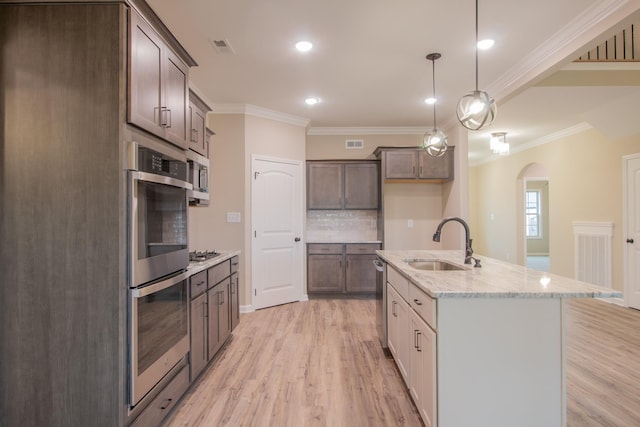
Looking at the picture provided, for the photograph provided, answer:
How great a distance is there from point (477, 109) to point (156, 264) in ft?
7.31

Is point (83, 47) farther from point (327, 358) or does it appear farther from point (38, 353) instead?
point (327, 358)

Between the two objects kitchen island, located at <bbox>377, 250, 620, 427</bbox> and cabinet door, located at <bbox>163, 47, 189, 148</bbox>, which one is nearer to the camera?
kitchen island, located at <bbox>377, 250, 620, 427</bbox>

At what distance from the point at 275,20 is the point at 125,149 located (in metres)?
1.62

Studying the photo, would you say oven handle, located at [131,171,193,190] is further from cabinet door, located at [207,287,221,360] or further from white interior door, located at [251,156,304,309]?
white interior door, located at [251,156,304,309]

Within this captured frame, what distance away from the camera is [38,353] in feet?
5.10

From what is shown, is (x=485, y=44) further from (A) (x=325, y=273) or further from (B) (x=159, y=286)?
(A) (x=325, y=273)

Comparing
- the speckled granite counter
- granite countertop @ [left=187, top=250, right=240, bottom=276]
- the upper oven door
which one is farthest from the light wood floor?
the speckled granite counter

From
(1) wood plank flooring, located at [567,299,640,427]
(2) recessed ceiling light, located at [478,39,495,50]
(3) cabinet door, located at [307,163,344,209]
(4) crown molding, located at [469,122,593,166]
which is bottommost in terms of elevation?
(1) wood plank flooring, located at [567,299,640,427]

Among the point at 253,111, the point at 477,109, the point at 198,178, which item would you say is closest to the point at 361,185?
the point at 253,111

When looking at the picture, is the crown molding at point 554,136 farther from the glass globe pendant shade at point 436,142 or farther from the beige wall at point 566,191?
the glass globe pendant shade at point 436,142

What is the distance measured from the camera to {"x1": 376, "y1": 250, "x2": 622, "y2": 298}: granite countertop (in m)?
1.59

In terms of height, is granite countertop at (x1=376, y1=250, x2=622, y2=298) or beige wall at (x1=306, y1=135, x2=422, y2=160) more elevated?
beige wall at (x1=306, y1=135, x2=422, y2=160)

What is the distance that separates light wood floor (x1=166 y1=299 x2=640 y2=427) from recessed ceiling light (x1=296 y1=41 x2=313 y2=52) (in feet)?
9.14

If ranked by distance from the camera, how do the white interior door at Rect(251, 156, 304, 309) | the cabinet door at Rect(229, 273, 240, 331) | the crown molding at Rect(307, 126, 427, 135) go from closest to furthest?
1. the cabinet door at Rect(229, 273, 240, 331)
2. the white interior door at Rect(251, 156, 304, 309)
3. the crown molding at Rect(307, 126, 427, 135)
